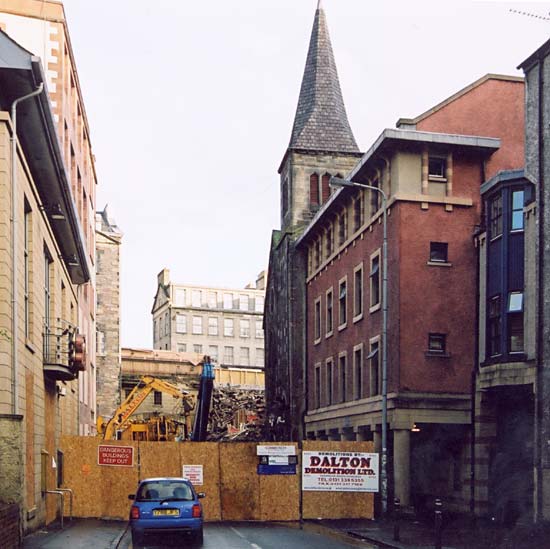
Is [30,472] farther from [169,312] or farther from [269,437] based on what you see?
[169,312]

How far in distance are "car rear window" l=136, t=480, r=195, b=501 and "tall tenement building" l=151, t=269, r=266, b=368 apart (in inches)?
4323

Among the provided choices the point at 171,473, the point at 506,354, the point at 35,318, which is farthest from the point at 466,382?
the point at 35,318

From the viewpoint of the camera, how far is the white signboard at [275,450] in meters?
31.7

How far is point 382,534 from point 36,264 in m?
11.0

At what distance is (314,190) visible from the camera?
57094 millimetres

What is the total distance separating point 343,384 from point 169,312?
92.5 meters

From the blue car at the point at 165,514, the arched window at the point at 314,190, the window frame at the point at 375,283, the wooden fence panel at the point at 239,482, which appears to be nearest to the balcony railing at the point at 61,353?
the blue car at the point at 165,514

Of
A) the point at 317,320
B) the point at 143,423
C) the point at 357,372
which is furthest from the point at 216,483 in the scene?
the point at 143,423

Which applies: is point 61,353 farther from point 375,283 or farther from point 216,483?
point 375,283

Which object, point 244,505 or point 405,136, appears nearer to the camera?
point 244,505

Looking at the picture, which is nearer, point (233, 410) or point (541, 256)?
point (541, 256)

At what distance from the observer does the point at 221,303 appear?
14062 cm

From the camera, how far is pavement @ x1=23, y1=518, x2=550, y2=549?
21609mm

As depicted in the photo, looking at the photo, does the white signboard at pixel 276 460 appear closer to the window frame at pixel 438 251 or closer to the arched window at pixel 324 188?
the window frame at pixel 438 251
